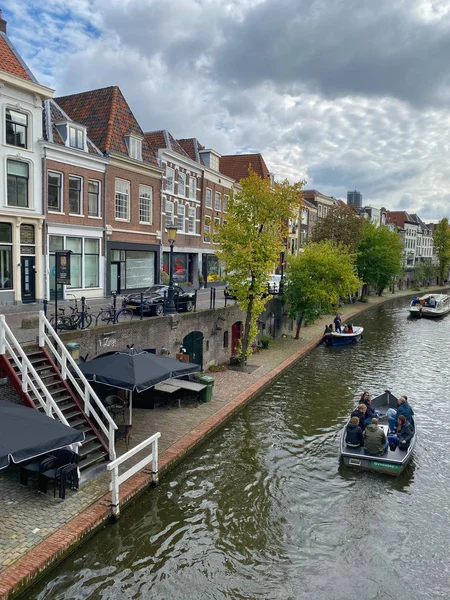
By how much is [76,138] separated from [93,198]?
356 cm

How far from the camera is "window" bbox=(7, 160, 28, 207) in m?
22.8

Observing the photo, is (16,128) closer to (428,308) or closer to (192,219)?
(192,219)

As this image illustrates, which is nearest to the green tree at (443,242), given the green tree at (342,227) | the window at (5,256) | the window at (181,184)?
the green tree at (342,227)

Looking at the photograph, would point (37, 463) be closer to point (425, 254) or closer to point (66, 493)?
point (66, 493)

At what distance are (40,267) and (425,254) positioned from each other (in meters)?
115

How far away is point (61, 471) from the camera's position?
9828mm

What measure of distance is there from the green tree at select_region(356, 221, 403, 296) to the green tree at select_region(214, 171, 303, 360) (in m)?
37.3

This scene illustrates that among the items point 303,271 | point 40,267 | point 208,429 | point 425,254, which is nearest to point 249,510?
point 208,429

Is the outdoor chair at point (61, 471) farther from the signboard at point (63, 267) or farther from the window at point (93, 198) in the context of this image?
the window at point (93, 198)

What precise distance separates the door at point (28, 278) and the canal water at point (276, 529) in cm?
1375

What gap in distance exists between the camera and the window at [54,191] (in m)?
25.0

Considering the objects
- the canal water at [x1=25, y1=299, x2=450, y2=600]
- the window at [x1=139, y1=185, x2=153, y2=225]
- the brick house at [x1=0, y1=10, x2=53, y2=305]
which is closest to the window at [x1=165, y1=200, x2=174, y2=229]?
the window at [x1=139, y1=185, x2=153, y2=225]

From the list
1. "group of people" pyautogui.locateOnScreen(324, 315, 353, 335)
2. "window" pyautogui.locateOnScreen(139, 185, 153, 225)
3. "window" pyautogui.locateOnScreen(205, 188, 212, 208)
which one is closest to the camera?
"window" pyautogui.locateOnScreen(139, 185, 153, 225)

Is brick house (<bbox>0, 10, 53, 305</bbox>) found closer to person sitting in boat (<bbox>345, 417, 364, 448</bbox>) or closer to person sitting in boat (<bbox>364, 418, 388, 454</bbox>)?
person sitting in boat (<bbox>345, 417, 364, 448</bbox>)
